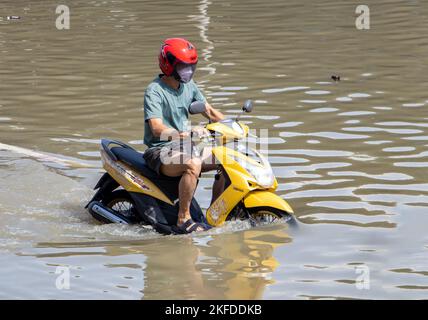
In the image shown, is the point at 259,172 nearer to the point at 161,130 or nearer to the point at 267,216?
the point at 267,216

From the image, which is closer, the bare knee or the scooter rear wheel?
the bare knee

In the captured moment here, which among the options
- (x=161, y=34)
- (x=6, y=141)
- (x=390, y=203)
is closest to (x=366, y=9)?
(x=161, y=34)

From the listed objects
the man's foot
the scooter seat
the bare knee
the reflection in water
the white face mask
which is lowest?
the reflection in water

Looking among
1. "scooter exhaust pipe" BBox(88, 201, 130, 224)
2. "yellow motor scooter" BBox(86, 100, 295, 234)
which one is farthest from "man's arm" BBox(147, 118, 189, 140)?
"scooter exhaust pipe" BBox(88, 201, 130, 224)

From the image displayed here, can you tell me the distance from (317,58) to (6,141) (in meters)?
6.09

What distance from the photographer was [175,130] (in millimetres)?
8461

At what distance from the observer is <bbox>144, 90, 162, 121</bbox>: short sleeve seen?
845 centimetres

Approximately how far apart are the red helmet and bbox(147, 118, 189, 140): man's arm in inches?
17.9

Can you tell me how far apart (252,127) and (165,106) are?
144 inches

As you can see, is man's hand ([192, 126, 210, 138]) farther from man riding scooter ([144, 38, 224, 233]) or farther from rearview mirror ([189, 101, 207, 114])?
rearview mirror ([189, 101, 207, 114])

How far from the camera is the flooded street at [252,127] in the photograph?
752cm

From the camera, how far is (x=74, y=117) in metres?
13.2

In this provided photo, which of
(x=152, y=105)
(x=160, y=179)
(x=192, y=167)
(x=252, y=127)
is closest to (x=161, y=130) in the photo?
(x=152, y=105)

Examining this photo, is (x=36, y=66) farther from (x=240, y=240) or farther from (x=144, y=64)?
(x=240, y=240)
